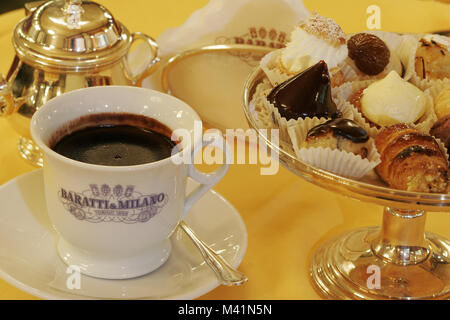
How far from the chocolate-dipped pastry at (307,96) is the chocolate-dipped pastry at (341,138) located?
6 cm

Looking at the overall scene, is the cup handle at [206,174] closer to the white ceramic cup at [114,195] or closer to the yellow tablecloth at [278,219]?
the white ceramic cup at [114,195]

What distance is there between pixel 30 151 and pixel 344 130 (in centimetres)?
51

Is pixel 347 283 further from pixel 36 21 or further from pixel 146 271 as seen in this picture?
pixel 36 21

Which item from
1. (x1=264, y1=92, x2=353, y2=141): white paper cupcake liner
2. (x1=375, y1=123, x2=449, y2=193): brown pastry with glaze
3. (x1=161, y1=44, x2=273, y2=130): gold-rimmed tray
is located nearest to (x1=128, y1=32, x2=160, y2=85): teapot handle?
(x1=161, y1=44, x2=273, y2=130): gold-rimmed tray

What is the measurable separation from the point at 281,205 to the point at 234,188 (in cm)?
8

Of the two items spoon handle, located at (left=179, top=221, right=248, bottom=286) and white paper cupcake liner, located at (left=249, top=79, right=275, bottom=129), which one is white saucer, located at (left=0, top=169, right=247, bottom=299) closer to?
spoon handle, located at (left=179, top=221, right=248, bottom=286)

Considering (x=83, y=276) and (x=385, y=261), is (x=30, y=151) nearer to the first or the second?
(x=83, y=276)

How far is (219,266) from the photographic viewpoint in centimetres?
68

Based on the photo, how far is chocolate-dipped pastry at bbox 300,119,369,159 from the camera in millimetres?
651

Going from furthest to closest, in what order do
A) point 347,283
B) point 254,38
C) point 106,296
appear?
point 254,38 < point 347,283 < point 106,296

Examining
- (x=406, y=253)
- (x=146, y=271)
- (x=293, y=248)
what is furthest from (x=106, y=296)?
(x=406, y=253)

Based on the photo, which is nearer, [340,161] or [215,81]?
[340,161]

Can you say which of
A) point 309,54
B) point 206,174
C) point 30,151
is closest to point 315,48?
point 309,54

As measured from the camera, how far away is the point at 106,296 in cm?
65
